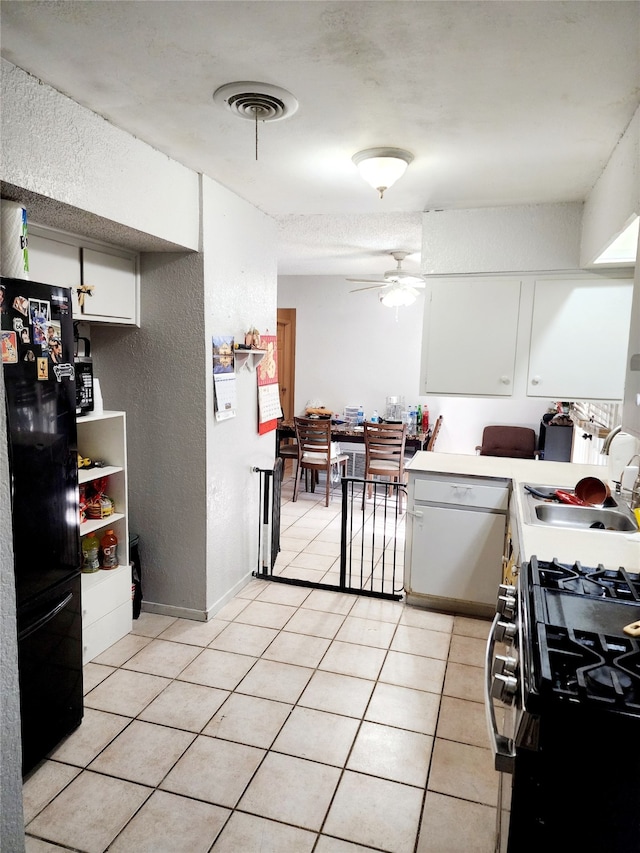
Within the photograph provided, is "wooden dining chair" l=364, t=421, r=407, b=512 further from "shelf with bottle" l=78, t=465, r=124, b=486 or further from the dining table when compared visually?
"shelf with bottle" l=78, t=465, r=124, b=486

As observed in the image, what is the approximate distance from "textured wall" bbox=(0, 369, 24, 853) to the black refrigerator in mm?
672

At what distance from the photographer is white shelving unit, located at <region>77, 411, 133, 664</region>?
2627mm

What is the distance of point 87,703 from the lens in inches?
90.8

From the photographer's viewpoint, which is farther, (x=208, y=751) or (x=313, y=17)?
(x=208, y=751)

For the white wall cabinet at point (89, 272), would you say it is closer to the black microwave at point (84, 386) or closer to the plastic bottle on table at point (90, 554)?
the black microwave at point (84, 386)

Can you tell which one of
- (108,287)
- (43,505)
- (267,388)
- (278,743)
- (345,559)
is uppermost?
(108,287)

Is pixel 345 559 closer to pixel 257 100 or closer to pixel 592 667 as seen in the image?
pixel 592 667

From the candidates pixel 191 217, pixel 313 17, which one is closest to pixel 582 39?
pixel 313 17

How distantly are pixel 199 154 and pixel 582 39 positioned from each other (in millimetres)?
1573

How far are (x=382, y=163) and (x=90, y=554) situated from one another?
2.26 m

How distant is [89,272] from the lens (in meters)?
2.56

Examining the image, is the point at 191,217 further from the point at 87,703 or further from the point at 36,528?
the point at 87,703

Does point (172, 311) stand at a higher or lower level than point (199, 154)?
lower

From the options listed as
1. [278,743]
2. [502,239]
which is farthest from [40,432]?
[502,239]
